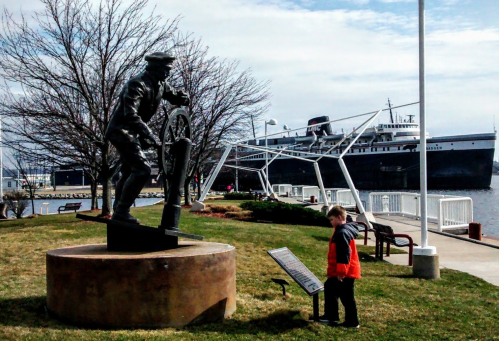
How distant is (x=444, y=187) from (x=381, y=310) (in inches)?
2969

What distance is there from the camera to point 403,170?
79.6 meters

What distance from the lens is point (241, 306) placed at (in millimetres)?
6918

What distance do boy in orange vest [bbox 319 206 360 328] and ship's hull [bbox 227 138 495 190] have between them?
72.0m

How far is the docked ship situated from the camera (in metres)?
76.7

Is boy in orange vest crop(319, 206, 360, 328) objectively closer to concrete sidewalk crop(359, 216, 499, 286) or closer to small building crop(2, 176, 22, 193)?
concrete sidewalk crop(359, 216, 499, 286)

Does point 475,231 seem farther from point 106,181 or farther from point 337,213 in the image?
point 106,181

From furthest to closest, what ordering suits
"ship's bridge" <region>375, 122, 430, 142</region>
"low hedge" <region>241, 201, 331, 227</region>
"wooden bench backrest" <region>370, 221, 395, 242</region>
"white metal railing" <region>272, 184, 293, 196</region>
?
"ship's bridge" <region>375, 122, 430, 142</region>
"white metal railing" <region>272, 184, 293, 196</region>
"low hedge" <region>241, 201, 331, 227</region>
"wooden bench backrest" <region>370, 221, 395, 242</region>

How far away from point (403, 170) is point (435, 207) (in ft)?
197

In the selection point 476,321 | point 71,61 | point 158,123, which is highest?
point 71,61

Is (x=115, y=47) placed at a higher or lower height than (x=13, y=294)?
higher

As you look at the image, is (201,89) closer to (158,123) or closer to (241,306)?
(158,123)

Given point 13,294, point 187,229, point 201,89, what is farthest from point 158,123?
point 13,294

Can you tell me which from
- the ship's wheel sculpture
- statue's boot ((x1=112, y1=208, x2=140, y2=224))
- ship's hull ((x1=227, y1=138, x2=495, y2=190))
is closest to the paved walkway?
the ship's wheel sculpture

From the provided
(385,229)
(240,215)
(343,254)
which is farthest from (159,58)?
(240,215)
